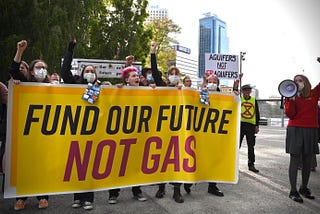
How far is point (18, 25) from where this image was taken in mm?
13977

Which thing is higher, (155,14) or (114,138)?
(155,14)

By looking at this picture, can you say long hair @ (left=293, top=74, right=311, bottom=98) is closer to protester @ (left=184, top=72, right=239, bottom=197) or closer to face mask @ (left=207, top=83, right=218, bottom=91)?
protester @ (left=184, top=72, right=239, bottom=197)

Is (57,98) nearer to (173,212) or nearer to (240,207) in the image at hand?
(173,212)

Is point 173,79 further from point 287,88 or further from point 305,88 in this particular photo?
Result: point 305,88

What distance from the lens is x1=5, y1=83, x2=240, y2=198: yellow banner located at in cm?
374

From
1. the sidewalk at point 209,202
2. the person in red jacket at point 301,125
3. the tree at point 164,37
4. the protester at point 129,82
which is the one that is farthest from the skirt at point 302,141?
the tree at point 164,37

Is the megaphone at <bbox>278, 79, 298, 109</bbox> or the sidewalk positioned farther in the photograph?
the megaphone at <bbox>278, 79, 298, 109</bbox>

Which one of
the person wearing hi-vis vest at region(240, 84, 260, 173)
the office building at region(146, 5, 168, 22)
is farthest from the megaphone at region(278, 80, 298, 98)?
the office building at region(146, 5, 168, 22)

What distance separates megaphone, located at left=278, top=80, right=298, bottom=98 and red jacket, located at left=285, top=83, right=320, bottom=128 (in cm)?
17

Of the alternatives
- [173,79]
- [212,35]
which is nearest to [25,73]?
[173,79]

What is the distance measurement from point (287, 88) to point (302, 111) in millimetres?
416

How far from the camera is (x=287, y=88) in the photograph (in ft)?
15.5

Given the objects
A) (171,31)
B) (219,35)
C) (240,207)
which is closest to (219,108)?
(240,207)

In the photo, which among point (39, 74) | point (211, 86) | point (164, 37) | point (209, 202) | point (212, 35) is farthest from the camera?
point (212, 35)
